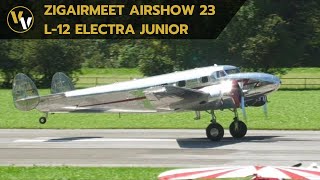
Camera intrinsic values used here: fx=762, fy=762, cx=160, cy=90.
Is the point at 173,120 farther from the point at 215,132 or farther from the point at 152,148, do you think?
the point at 152,148

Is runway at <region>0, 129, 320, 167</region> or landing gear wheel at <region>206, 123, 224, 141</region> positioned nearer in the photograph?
runway at <region>0, 129, 320, 167</region>

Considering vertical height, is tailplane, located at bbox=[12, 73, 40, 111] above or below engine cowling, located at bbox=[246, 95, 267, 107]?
above

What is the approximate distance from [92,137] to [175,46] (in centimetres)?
4607

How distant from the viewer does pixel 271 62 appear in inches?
3039

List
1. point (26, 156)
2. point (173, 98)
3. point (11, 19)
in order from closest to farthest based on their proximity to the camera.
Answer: point (26, 156) < point (173, 98) < point (11, 19)

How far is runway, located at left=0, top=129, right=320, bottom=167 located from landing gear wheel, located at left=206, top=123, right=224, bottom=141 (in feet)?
1.04

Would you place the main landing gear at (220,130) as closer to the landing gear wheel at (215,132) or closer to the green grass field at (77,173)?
the landing gear wheel at (215,132)

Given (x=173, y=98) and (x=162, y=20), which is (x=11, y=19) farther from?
(x=173, y=98)

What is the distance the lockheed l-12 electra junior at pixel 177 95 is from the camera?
102ft

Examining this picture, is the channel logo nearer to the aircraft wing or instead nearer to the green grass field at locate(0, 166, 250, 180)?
the aircraft wing

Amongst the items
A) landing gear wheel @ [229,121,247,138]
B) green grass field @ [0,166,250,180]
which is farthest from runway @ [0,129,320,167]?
green grass field @ [0,166,250,180]

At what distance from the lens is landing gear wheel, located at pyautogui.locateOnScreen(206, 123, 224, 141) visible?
3103cm

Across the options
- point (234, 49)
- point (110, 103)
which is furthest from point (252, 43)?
point (110, 103)

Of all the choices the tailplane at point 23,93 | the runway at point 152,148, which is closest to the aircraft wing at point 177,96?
the runway at point 152,148
